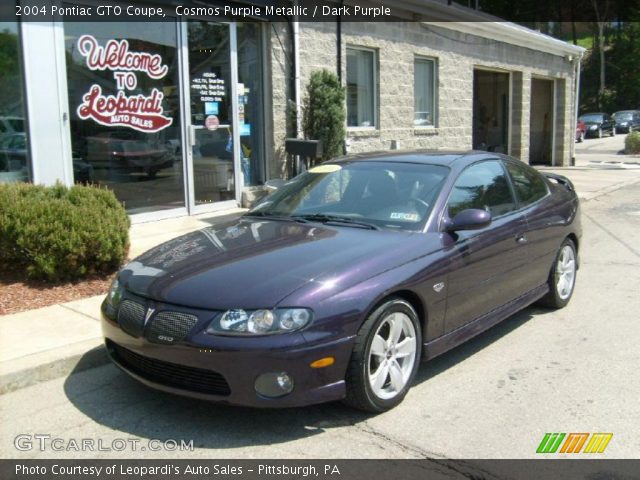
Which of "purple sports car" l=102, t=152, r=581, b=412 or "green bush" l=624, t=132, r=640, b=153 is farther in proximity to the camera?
"green bush" l=624, t=132, r=640, b=153

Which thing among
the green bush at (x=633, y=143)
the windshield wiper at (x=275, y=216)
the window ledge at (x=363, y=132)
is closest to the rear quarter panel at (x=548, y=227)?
the windshield wiper at (x=275, y=216)

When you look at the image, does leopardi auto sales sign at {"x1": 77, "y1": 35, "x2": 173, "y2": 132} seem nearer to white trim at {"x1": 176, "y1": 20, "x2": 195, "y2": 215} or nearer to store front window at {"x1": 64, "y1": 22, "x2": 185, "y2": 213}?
store front window at {"x1": 64, "y1": 22, "x2": 185, "y2": 213}

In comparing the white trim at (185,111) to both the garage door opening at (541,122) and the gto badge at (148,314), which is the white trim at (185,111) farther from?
the garage door opening at (541,122)

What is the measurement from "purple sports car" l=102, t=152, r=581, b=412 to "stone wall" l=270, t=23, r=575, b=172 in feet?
20.6

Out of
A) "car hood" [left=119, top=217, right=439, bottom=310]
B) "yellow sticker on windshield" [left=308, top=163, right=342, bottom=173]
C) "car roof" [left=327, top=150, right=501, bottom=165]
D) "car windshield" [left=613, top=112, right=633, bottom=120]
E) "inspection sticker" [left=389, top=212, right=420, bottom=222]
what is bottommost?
"car hood" [left=119, top=217, right=439, bottom=310]

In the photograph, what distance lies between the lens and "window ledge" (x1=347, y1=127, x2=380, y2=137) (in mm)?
12398

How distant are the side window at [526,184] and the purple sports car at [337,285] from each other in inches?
1.6

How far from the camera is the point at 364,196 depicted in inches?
190

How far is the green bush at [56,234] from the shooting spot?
6.07m

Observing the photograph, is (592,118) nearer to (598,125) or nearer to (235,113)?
(598,125)

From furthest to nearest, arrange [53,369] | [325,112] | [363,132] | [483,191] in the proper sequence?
[363,132]
[325,112]
[483,191]
[53,369]

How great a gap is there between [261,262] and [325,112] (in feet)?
24.0

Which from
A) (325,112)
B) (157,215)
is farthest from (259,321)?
(325,112)

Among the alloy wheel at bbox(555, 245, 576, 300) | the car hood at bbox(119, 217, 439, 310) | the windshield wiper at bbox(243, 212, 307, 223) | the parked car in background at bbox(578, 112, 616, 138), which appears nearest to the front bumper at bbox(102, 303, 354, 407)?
the car hood at bbox(119, 217, 439, 310)
